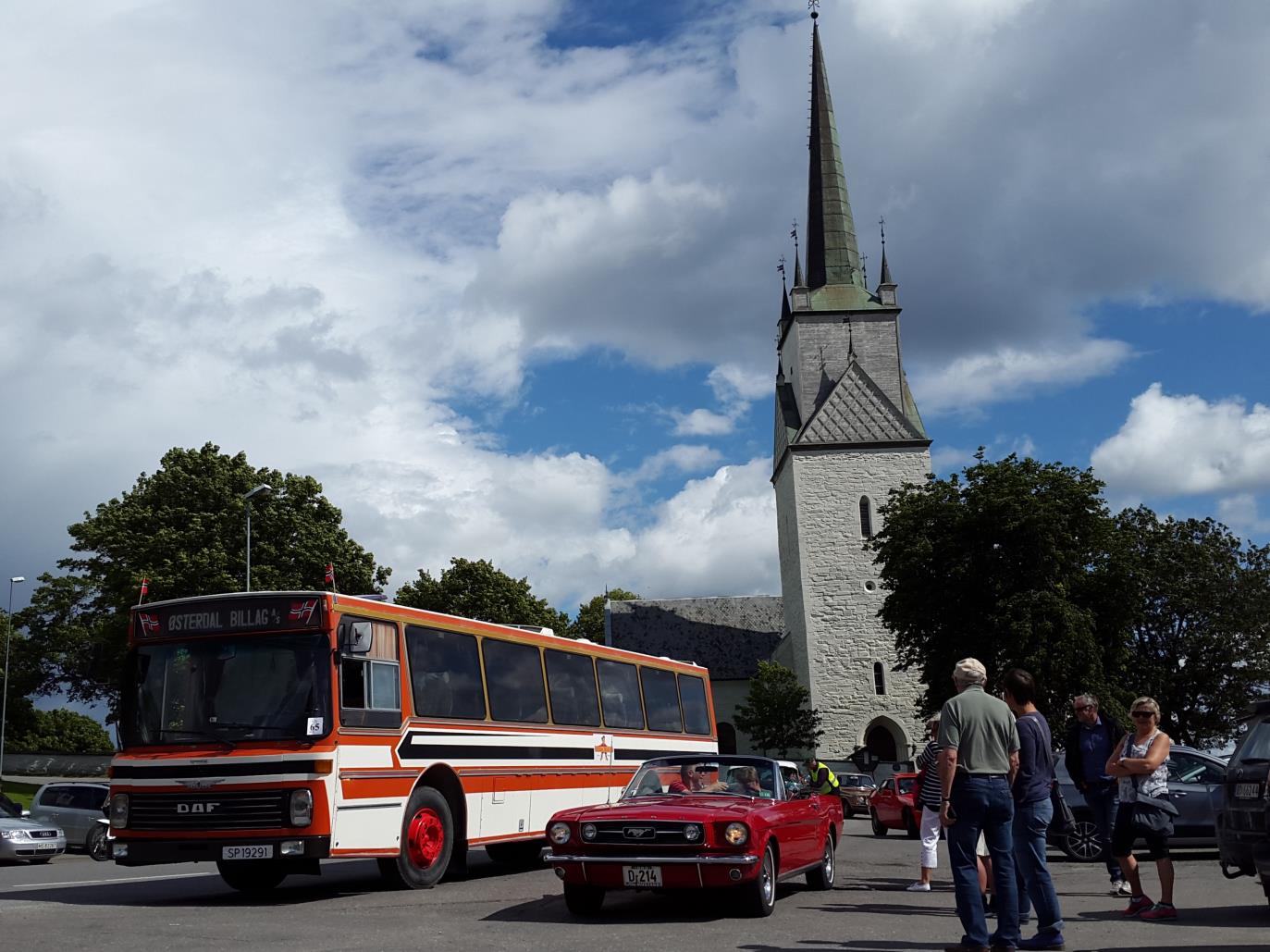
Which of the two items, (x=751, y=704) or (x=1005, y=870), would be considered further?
(x=751, y=704)

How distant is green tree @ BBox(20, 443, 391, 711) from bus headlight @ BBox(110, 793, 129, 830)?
3745cm

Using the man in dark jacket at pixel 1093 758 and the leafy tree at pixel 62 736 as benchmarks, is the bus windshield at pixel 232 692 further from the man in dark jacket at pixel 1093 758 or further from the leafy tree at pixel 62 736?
the leafy tree at pixel 62 736

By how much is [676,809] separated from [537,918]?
1.37m

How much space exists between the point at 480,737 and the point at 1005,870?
7758mm

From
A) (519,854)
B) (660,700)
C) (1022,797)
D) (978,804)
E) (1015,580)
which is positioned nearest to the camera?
(978,804)

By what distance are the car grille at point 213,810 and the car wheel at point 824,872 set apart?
→ 5058 millimetres

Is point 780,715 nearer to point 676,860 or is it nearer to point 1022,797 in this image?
point 676,860

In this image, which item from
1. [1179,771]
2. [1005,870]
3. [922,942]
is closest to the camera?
[1005,870]

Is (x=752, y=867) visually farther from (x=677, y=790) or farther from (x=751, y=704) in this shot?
(x=751, y=704)

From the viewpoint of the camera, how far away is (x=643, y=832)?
36.2ft

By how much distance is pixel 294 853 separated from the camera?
40.2 feet

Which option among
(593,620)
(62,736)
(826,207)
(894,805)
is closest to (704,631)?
(593,620)

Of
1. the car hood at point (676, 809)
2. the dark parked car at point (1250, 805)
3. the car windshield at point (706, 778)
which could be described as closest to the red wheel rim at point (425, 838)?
the car windshield at point (706, 778)

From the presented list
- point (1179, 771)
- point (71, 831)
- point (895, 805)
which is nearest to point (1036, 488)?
point (895, 805)
